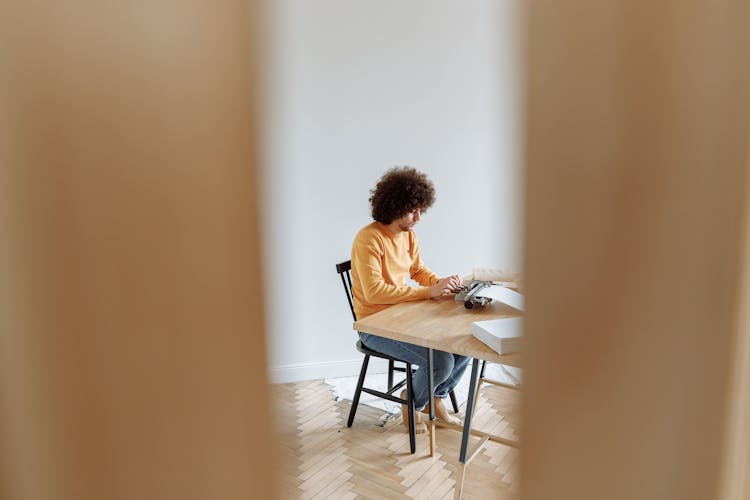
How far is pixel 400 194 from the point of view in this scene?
2.65 metres

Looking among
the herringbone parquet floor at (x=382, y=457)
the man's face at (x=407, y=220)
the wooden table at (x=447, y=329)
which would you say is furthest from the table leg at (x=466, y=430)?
the man's face at (x=407, y=220)

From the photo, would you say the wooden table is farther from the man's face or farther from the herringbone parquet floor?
the man's face

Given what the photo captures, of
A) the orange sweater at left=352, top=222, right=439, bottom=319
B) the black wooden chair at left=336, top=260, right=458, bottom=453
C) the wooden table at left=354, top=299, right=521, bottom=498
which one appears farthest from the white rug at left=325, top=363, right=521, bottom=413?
the wooden table at left=354, top=299, right=521, bottom=498

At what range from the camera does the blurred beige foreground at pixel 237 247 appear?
6.8 inches

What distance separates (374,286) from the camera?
8.20ft

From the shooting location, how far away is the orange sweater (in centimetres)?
246

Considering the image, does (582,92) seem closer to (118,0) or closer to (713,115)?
(713,115)

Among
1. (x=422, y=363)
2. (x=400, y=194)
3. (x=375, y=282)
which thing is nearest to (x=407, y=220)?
(x=400, y=194)

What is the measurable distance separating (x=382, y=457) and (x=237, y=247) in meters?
2.43

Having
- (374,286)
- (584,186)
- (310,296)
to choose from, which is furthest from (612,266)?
(310,296)

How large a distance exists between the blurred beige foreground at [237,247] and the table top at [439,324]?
1362 mm

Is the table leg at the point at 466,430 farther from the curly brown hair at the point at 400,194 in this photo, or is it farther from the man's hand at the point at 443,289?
the curly brown hair at the point at 400,194

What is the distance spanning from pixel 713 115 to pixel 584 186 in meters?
0.07

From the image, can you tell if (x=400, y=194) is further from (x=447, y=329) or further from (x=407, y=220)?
(x=447, y=329)
